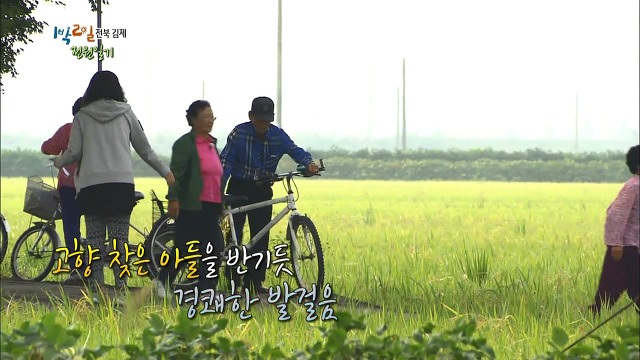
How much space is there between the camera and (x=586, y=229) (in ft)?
75.1

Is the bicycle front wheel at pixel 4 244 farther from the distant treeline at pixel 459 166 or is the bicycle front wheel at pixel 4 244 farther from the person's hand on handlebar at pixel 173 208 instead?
the distant treeline at pixel 459 166

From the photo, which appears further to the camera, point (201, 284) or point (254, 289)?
point (254, 289)

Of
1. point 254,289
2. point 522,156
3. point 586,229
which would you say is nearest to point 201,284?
point 254,289

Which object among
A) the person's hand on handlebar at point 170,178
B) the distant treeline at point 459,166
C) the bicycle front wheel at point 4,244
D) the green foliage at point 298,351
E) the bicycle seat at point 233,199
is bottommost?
the distant treeline at point 459,166

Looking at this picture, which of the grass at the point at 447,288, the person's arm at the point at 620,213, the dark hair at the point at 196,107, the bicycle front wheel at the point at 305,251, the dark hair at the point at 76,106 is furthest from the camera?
the dark hair at the point at 76,106

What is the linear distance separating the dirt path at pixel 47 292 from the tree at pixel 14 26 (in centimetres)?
239

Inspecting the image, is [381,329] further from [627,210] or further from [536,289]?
[536,289]

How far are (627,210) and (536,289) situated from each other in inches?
85.8

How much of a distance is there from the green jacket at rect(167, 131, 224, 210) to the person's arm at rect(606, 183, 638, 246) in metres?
3.24

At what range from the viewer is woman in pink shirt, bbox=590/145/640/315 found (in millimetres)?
8562

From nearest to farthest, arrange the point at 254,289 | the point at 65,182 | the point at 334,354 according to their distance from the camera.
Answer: the point at 334,354
the point at 254,289
the point at 65,182

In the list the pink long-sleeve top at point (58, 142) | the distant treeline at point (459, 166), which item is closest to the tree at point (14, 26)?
the pink long-sleeve top at point (58, 142)

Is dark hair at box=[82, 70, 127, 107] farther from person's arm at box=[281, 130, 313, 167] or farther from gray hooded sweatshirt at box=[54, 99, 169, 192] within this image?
person's arm at box=[281, 130, 313, 167]

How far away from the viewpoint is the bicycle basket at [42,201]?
1177 centimetres
